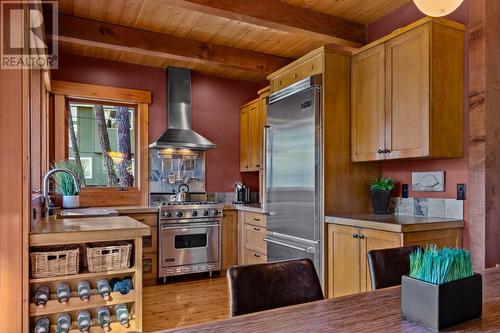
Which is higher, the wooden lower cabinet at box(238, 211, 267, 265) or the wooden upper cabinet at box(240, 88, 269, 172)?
the wooden upper cabinet at box(240, 88, 269, 172)

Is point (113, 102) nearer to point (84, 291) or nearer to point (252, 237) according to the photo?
point (252, 237)

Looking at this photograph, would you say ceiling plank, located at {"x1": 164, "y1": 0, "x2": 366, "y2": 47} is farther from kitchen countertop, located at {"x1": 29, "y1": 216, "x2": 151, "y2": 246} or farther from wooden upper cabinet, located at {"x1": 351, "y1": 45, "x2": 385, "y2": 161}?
kitchen countertop, located at {"x1": 29, "y1": 216, "x2": 151, "y2": 246}

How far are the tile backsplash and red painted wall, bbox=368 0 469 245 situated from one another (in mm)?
43

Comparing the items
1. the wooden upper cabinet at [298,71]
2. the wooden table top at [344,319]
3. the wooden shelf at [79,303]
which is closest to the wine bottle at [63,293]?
the wooden shelf at [79,303]

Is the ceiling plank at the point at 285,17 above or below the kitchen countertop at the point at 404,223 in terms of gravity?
above

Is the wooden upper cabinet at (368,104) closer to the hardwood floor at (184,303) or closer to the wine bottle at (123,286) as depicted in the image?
the hardwood floor at (184,303)

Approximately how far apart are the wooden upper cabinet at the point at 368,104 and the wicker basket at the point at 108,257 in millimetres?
2015

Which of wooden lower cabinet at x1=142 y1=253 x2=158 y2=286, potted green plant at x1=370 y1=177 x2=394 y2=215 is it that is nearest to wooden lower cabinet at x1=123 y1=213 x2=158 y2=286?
wooden lower cabinet at x1=142 y1=253 x2=158 y2=286

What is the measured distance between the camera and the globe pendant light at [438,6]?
157 cm

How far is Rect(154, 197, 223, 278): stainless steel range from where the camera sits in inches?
163

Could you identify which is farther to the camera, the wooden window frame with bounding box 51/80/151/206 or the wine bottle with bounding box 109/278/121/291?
the wooden window frame with bounding box 51/80/151/206

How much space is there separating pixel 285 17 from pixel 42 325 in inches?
111

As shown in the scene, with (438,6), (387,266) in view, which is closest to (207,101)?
(438,6)

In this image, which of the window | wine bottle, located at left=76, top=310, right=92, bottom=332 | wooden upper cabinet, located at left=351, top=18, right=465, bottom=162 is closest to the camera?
wine bottle, located at left=76, top=310, right=92, bottom=332
